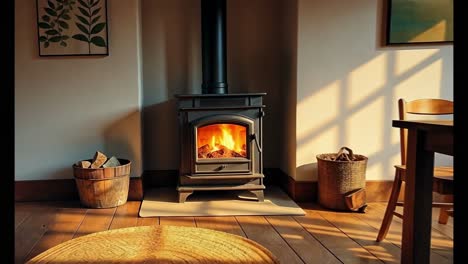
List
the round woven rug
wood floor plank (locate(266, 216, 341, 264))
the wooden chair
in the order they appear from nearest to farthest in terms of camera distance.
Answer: the round woven rug < wood floor plank (locate(266, 216, 341, 264)) < the wooden chair

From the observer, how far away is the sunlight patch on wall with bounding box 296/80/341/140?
3.09 metres

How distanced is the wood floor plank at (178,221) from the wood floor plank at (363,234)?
899 mm

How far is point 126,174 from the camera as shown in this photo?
302 centimetres

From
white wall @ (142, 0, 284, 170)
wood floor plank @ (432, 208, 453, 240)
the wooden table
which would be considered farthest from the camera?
white wall @ (142, 0, 284, 170)


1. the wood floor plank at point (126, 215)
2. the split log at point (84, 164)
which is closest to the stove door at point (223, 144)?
the wood floor plank at point (126, 215)

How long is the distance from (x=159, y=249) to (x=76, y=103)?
2312 mm

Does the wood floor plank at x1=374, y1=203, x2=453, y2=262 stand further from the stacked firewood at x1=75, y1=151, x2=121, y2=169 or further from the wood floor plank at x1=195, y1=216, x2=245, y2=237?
the stacked firewood at x1=75, y1=151, x2=121, y2=169

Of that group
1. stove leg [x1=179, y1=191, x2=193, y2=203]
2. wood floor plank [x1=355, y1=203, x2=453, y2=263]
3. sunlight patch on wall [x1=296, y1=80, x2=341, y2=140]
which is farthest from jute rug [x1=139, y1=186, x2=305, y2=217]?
sunlight patch on wall [x1=296, y1=80, x2=341, y2=140]

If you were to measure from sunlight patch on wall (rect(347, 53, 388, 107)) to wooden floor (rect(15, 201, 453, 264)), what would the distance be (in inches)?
32.8

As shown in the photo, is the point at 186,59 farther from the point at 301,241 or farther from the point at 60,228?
the point at 301,241

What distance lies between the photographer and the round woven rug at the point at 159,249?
107 cm

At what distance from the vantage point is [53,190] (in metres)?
3.16

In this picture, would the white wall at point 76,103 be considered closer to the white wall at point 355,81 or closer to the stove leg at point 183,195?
the stove leg at point 183,195
